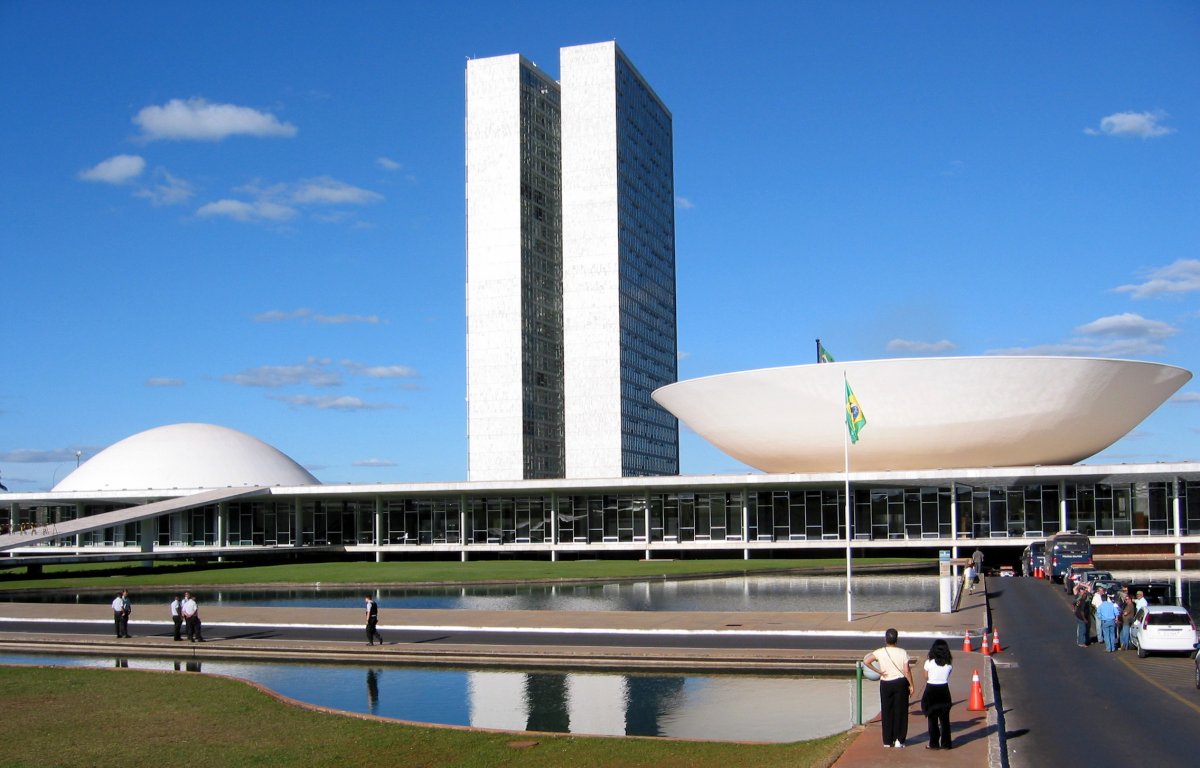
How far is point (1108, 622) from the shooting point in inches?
885

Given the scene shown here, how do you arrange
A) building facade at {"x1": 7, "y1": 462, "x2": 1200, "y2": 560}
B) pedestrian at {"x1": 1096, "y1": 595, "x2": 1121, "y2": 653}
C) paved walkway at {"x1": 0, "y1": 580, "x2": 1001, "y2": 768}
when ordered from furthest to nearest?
building facade at {"x1": 7, "y1": 462, "x2": 1200, "y2": 560}, pedestrian at {"x1": 1096, "y1": 595, "x2": 1121, "y2": 653}, paved walkway at {"x1": 0, "y1": 580, "x2": 1001, "y2": 768}

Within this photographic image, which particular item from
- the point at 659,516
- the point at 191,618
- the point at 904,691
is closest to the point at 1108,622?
the point at 904,691

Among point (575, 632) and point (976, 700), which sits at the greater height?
point (976, 700)

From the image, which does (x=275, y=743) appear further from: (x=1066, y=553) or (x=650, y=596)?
(x=1066, y=553)

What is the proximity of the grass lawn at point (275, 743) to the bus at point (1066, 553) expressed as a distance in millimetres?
31290

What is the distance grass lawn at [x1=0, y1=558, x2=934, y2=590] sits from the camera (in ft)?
152

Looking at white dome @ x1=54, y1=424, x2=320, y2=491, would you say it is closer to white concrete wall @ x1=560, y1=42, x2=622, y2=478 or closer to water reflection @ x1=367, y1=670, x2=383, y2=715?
white concrete wall @ x1=560, y1=42, x2=622, y2=478

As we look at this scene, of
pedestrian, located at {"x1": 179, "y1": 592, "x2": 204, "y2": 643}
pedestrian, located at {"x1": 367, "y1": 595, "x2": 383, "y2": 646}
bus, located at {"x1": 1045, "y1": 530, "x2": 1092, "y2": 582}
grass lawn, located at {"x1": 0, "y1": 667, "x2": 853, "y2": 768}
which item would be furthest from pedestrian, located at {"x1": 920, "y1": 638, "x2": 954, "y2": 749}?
bus, located at {"x1": 1045, "y1": 530, "x2": 1092, "y2": 582}

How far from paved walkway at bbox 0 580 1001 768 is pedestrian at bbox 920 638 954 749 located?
0.79 feet

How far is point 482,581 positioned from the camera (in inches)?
1731

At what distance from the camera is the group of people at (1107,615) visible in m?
22.6

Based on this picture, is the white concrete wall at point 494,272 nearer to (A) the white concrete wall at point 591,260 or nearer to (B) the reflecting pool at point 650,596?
(A) the white concrete wall at point 591,260

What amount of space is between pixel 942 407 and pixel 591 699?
39973mm

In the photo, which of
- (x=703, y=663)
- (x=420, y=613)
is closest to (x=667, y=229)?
(x=420, y=613)
